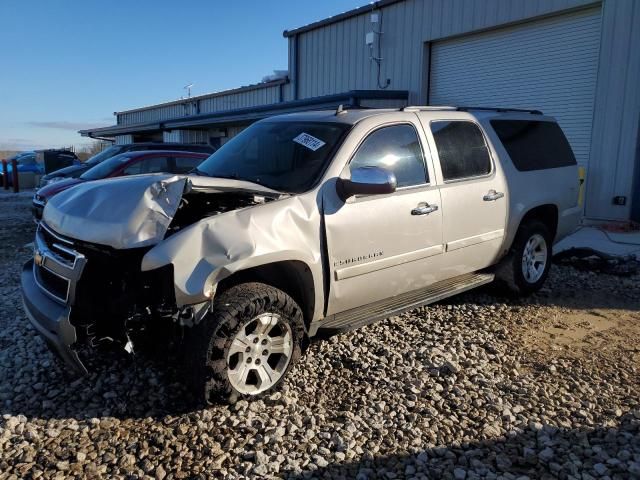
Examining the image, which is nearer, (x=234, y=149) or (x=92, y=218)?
(x=92, y=218)

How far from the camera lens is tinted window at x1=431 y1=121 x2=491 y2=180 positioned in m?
4.73

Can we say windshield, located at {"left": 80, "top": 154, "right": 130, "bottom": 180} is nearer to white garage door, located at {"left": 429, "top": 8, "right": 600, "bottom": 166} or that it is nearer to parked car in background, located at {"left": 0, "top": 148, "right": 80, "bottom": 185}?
white garage door, located at {"left": 429, "top": 8, "right": 600, "bottom": 166}

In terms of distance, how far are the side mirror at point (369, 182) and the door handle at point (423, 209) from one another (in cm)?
61

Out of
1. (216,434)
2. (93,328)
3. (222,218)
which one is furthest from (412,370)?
(93,328)

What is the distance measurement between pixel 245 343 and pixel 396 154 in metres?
1.98

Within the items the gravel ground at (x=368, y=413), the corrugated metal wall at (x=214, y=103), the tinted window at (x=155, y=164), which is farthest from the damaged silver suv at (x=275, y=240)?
the corrugated metal wall at (x=214, y=103)

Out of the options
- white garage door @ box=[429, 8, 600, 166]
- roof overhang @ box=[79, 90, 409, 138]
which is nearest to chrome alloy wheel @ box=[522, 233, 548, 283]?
roof overhang @ box=[79, 90, 409, 138]

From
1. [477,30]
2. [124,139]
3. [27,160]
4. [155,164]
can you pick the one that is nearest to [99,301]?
[155,164]

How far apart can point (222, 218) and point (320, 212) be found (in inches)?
28.8

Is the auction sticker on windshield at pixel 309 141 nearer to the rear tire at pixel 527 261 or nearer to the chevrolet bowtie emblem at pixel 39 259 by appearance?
the chevrolet bowtie emblem at pixel 39 259

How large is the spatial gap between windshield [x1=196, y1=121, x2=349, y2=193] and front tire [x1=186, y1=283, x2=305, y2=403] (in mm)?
880

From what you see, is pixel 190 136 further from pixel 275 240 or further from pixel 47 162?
pixel 275 240

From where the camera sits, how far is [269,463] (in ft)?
9.45

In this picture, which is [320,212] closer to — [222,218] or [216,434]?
[222,218]
